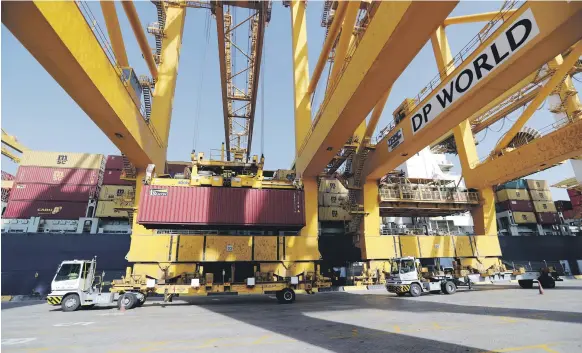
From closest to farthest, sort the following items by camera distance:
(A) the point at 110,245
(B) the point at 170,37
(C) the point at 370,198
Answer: (B) the point at 170,37 → (C) the point at 370,198 → (A) the point at 110,245

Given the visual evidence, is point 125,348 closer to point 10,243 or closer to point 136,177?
point 136,177

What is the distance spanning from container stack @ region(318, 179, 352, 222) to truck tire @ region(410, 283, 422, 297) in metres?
10.8

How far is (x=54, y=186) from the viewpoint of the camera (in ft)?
87.3

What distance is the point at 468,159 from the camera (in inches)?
862

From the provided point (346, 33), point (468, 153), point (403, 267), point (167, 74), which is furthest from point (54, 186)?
point (468, 153)

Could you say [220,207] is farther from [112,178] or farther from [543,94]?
[543,94]

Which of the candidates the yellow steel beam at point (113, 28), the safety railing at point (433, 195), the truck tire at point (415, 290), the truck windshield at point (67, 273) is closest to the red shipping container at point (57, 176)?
the truck windshield at point (67, 273)

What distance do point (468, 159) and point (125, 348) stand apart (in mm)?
23801

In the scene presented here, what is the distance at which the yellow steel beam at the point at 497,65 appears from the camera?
25.6ft

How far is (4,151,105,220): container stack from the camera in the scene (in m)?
25.5

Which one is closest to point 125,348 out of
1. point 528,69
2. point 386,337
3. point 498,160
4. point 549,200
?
point 386,337

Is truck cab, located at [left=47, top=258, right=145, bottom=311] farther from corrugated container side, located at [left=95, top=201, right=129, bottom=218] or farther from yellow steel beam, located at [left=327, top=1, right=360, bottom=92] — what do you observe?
yellow steel beam, located at [left=327, top=1, right=360, bottom=92]

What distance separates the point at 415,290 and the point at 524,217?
2606 cm

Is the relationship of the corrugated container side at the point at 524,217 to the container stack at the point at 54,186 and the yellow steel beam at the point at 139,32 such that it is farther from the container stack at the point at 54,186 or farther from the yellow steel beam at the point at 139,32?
the container stack at the point at 54,186
